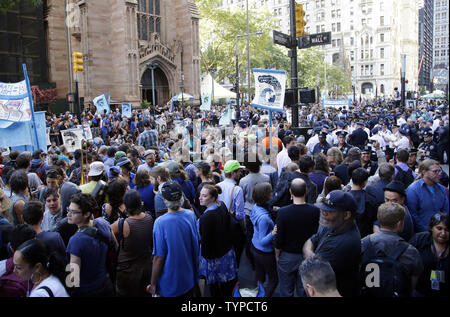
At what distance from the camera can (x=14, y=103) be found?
31.1 feet

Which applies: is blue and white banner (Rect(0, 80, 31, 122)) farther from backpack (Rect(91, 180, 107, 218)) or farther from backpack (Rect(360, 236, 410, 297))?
backpack (Rect(360, 236, 410, 297))

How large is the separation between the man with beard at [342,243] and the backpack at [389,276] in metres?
0.11

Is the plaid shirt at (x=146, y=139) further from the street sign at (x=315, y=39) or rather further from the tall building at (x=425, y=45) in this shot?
the tall building at (x=425, y=45)

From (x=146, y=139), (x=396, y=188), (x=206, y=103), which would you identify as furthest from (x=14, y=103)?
(x=206, y=103)

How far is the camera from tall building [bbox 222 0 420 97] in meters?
82.4

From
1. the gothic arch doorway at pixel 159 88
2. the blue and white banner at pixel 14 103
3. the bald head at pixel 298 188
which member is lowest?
the bald head at pixel 298 188

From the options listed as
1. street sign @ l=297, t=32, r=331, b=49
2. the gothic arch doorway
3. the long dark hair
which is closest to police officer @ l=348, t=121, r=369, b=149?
street sign @ l=297, t=32, r=331, b=49

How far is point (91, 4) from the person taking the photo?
29.2 meters

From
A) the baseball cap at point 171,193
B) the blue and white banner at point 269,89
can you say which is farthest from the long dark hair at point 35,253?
the blue and white banner at point 269,89

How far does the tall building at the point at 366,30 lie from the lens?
8244cm

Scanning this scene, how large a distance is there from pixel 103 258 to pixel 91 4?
30166mm
